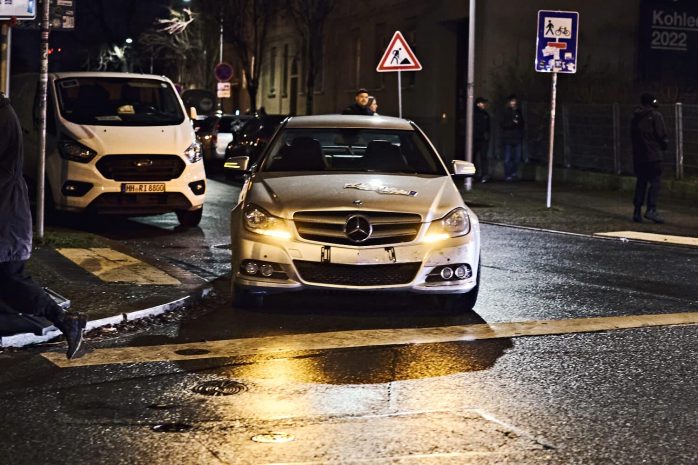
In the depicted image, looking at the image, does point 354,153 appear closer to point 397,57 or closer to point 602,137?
point 397,57

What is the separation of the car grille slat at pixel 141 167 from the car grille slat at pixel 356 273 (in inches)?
261

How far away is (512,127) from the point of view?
26359mm

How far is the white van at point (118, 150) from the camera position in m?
14.9

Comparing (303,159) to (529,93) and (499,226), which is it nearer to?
(499,226)

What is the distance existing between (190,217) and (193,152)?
926 mm

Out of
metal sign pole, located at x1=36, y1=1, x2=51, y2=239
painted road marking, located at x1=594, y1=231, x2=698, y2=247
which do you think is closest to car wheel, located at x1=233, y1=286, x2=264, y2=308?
metal sign pole, located at x1=36, y1=1, x2=51, y2=239

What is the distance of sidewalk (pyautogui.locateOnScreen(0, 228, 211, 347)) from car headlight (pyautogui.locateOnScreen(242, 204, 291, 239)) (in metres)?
0.97

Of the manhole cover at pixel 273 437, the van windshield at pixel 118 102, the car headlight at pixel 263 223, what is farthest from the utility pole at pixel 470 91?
the manhole cover at pixel 273 437

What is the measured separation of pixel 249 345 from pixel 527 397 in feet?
7.19

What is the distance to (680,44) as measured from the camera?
3578 cm

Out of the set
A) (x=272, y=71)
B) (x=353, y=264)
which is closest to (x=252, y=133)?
(x=353, y=264)

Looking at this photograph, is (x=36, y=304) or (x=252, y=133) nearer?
(x=36, y=304)

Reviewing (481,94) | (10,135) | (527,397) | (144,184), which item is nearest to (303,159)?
(10,135)

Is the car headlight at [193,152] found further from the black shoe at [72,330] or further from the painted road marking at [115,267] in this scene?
the black shoe at [72,330]
